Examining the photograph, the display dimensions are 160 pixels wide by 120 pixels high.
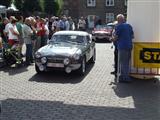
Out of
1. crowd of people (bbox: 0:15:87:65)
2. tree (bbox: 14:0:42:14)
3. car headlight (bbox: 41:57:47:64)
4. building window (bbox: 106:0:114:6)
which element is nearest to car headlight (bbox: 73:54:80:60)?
car headlight (bbox: 41:57:47:64)

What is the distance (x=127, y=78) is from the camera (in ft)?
39.4

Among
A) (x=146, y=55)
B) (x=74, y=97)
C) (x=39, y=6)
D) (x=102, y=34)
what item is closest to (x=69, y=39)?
(x=146, y=55)

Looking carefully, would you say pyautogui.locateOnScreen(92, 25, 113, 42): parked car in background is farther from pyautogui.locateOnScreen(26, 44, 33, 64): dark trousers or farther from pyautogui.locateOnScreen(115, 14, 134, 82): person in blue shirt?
pyautogui.locateOnScreen(115, 14, 134, 82): person in blue shirt

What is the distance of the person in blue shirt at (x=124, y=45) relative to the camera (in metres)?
11.7

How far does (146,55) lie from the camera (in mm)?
11750

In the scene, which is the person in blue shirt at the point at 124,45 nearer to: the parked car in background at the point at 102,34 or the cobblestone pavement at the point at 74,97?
the cobblestone pavement at the point at 74,97

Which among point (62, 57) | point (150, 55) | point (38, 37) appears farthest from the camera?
point (38, 37)

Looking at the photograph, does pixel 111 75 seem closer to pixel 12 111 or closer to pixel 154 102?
pixel 154 102

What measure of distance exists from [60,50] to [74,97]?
3.33 m

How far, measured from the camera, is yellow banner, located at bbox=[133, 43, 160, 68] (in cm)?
1165

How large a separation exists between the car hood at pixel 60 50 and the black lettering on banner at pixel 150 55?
232 cm

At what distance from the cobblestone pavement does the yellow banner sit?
0.60 metres

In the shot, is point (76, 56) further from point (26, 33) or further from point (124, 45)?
point (26, 33)

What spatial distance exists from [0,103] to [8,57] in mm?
6014
